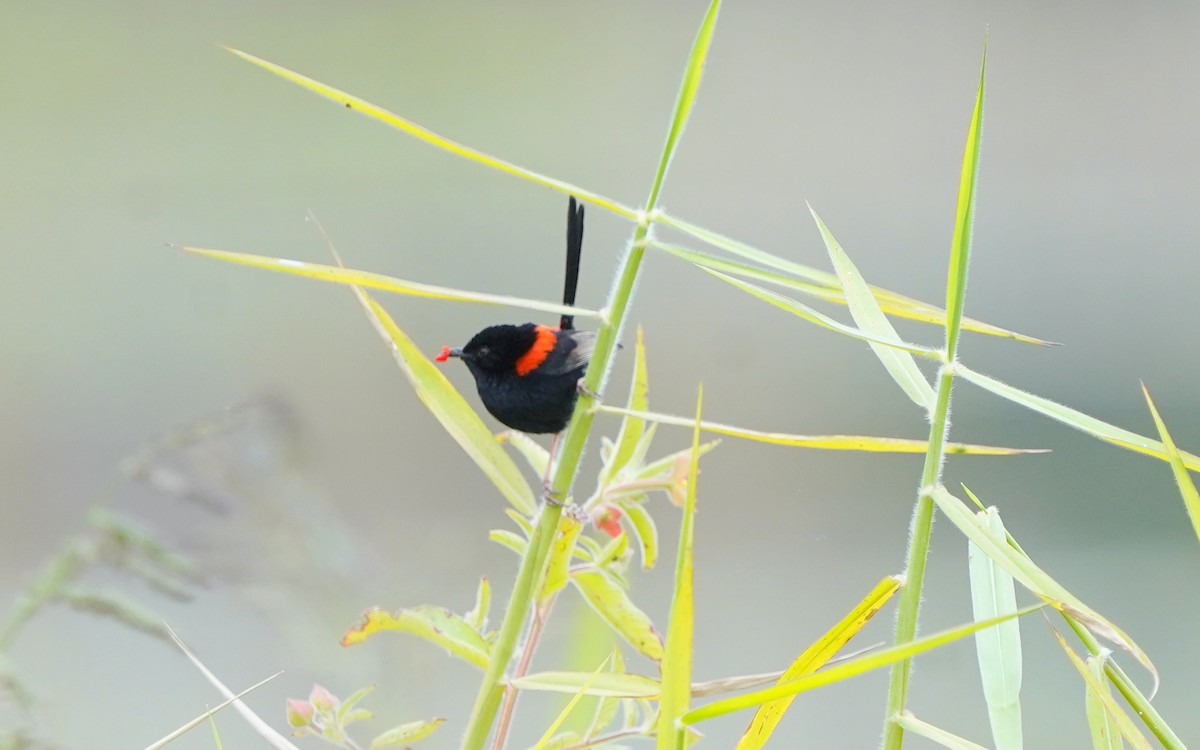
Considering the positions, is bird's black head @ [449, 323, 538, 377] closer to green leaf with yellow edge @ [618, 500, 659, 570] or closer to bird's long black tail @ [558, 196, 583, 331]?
bird's long black tail @ [558, 196, 583, 331]

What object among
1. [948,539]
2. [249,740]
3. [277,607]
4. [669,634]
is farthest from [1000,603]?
[249,740]

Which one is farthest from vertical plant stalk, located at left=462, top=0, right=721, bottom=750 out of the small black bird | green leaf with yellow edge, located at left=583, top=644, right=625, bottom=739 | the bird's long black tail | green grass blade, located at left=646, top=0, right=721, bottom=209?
the small black bird

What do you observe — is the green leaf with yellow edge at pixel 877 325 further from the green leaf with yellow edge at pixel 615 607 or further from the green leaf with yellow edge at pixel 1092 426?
the green leaf with yellow edge at pixel 615 607

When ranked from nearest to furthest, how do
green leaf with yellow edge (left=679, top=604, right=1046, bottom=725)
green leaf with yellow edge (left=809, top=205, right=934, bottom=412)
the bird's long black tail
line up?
green leaf with yellow edge (left=679, top=604, right=1046, bottom=725)
green leaf with yellow edge (left=809, top=205, right=934, bottom=412)
the bird's long black tail

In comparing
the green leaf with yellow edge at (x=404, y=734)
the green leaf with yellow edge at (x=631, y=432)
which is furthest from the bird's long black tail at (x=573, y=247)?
the green leaf with yellow edge at (x=404, y=734)

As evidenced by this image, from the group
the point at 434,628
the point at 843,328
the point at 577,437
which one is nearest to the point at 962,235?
the point at 843,328

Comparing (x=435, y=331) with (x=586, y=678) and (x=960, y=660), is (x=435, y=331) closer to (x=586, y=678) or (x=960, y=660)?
(x=960, y=660)

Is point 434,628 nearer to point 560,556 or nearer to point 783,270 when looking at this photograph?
point 560,556
